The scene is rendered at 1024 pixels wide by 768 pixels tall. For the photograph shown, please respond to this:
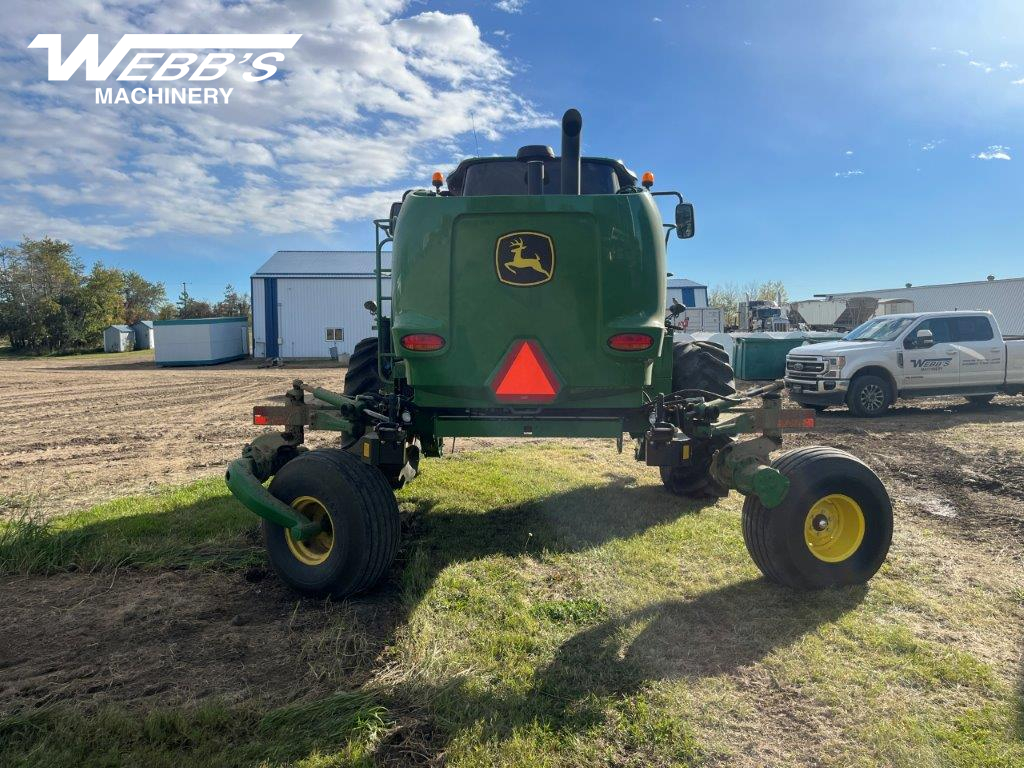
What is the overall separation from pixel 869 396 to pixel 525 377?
33.6 ft

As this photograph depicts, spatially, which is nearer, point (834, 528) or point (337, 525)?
point (337, 525)

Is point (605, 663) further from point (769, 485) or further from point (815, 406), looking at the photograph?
point (815, 406)

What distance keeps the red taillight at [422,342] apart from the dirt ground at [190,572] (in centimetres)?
152

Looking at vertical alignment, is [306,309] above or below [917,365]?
above

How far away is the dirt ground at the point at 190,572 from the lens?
294cm

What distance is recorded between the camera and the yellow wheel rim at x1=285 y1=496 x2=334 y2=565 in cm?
378

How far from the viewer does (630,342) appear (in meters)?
3.84

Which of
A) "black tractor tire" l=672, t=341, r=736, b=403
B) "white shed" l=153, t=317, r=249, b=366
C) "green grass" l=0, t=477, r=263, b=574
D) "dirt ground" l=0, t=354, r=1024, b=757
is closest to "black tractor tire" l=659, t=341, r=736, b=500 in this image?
"black tractor tire" l=672, t=341, r=736, b=403

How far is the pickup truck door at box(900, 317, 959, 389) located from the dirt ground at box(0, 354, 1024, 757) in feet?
2.03

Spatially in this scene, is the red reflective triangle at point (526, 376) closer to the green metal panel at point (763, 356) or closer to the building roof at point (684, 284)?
the green metal panel at point (763, 356)

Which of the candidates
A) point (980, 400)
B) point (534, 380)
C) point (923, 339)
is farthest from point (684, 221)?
point (980, 400)

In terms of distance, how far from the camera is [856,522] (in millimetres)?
3867

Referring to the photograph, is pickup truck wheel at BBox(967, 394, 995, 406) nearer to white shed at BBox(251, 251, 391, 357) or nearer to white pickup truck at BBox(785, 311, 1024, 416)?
white pickup truck at BBox(785, 311, 1024, 416)

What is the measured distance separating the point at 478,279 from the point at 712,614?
2.35 meters
